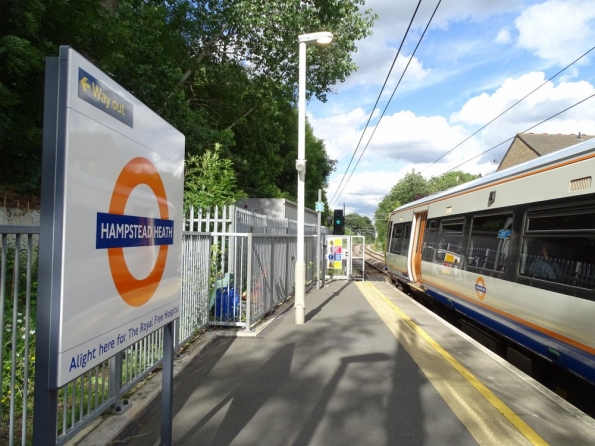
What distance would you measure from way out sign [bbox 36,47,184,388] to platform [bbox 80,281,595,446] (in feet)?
5.04

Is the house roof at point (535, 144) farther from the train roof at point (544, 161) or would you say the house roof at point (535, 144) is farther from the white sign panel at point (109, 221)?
the white sign panel at point (109, 221)

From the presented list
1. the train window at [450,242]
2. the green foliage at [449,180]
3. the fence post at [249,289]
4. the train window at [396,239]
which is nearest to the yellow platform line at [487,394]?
the train window at [450,242]

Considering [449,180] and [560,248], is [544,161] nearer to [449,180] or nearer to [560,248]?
[560,248]

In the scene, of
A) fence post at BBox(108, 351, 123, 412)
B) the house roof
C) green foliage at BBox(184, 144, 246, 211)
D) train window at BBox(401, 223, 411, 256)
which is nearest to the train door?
train window at BBox(401, 223, 411, 256)

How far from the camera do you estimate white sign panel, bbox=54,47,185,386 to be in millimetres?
1901

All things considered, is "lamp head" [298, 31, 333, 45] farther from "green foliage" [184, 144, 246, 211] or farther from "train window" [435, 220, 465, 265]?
"train window" [435, 220, 465, 265]

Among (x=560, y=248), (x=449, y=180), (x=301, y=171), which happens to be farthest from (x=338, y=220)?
(x=449, y=180)

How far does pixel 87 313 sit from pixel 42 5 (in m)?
7.36

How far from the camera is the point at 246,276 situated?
7.61m

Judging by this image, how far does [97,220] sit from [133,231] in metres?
0.39

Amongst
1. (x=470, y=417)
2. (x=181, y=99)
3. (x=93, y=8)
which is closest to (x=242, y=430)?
(x=470, y=417)

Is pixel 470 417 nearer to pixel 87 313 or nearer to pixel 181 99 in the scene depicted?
pixel 87 313

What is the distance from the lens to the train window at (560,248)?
445 cm

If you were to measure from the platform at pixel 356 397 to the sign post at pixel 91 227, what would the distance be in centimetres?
161
